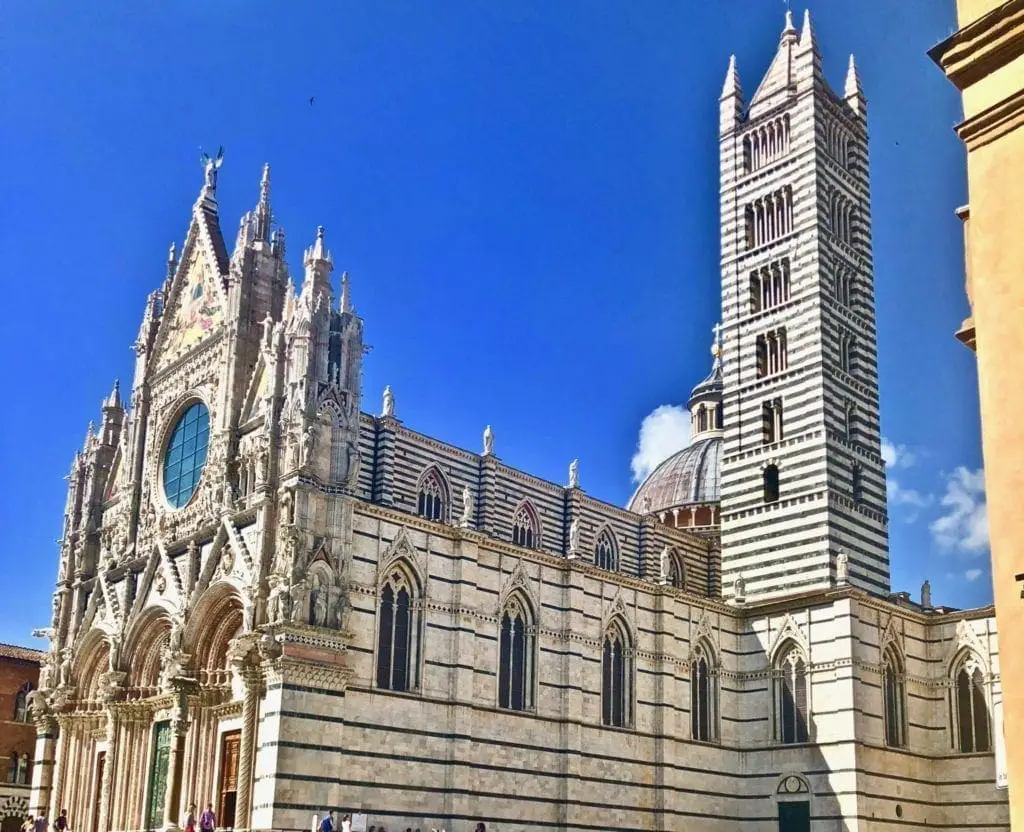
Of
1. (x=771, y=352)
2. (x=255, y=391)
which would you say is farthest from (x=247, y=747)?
(x=771, y=352)

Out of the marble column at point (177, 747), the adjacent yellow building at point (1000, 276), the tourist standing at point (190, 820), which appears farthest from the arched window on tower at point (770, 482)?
the adjacent yellow building at point (1000, 276)

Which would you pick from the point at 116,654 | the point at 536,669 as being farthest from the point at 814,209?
the point at 116,654

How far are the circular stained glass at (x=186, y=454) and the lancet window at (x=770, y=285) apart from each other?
17954mm

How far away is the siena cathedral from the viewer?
29.7 meters

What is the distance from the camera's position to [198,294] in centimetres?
A: 3747

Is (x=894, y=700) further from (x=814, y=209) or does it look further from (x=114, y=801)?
(x=114, y=801)

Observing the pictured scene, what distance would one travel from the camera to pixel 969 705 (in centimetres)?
3716

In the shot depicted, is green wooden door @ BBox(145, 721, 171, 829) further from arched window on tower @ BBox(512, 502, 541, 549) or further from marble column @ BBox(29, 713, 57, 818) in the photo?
arched window on tower @ BBox(512, 502, 541, 549)

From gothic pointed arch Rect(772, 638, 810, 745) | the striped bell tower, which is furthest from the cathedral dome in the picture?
gothic pointed arch Rect(772, 638, 810, 745)

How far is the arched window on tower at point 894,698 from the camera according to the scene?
36.8 m

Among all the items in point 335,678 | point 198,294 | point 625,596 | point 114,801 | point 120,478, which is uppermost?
point 198,294

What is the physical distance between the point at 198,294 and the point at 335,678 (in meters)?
13.9

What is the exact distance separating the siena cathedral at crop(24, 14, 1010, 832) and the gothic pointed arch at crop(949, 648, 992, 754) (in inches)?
4.1

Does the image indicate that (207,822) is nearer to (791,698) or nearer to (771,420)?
(791,698)
